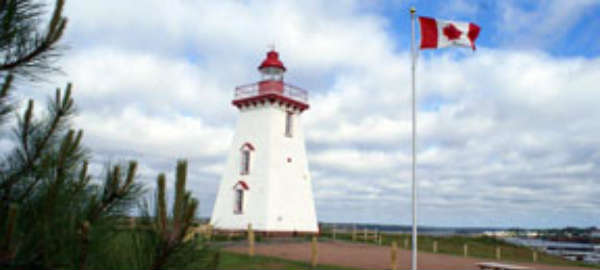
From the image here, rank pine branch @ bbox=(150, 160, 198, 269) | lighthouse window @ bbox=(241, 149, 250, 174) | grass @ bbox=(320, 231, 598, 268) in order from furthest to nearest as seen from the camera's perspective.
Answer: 1. lighthouse window @ bbox=(241, 149, 250, 174)
2. grass @ bbox=(320, 231, 598, 268)
3. pine branch @ bbox=(150, 160, 198, 269)

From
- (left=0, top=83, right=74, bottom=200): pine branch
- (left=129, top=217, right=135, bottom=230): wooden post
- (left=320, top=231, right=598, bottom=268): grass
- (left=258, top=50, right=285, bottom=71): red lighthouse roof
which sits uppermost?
(left=258, top=50, right=285, bottom=71): red lighthouse roof

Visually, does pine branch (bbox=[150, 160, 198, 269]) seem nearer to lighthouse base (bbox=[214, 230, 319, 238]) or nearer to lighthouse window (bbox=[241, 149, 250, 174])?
lighthouse base (bbox=[214, 230, 319, 238])

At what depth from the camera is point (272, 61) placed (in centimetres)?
2797

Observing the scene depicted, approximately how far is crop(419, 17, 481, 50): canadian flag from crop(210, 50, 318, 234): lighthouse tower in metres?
14.8

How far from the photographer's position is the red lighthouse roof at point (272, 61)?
27.8m

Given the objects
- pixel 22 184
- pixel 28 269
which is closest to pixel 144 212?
pixel 28 269

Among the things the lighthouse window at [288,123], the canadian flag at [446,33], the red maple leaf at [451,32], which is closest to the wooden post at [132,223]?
the canadian flag at [446,33]

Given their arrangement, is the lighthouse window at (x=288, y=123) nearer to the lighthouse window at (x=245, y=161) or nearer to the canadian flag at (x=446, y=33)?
the lighthouse window at (x=245, y=161)

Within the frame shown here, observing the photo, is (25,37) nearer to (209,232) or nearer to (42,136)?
(42,136)

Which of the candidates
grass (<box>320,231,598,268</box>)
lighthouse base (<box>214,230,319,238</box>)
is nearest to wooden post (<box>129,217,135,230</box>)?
lighthouse base (<box>214,230,319,238</box>)

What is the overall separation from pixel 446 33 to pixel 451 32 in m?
0.14

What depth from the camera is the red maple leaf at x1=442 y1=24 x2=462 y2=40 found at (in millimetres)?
12772

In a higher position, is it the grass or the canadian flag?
the canadian flag

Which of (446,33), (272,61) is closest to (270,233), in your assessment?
(272,61)
